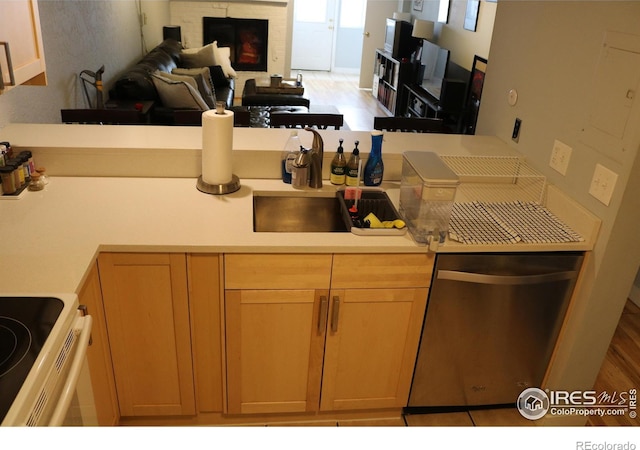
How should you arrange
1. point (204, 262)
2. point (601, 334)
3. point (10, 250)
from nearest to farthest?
point (10, 250) < point (204, 262) < point (601, 334)

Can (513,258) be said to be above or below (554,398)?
above

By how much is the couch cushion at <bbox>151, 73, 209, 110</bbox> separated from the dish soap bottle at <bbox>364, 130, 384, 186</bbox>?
252 centimetres

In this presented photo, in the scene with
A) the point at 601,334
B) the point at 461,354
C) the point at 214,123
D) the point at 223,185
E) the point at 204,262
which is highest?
the point at 214,123

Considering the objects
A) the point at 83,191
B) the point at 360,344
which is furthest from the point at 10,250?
the point at 360,344

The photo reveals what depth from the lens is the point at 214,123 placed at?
1.98 m

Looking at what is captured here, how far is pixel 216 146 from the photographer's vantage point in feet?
6.66

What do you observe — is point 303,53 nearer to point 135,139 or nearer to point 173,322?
point 135,139

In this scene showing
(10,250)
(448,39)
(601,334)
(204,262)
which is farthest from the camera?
(448,39)

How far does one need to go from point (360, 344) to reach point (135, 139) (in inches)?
51.3

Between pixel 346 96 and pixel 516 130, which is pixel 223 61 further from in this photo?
pixel 516 130

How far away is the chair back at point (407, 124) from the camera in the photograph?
305 cm

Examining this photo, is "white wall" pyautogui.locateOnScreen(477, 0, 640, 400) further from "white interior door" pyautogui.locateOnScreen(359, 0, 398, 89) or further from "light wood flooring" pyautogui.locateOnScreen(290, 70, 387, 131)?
"white interior door" pyautogui.locateOnScreen(359, 0, 398, 89)

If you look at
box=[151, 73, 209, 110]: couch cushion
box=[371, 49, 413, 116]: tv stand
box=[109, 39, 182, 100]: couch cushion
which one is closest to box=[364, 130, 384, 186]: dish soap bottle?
box=[151, 73, 209, 110]: couch cushion

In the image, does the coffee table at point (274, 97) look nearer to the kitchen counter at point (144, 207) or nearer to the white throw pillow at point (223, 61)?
the white throw pillow at point (223, 61)
